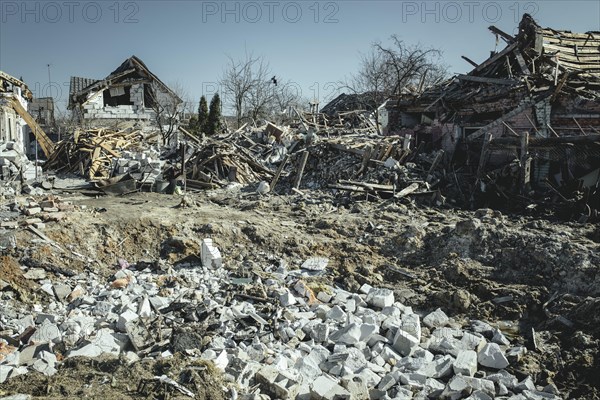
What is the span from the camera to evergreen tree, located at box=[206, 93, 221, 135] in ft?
93.1

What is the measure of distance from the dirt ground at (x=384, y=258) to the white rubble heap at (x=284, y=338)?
355mm

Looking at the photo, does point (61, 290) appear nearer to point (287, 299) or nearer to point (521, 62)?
point (287, 299)

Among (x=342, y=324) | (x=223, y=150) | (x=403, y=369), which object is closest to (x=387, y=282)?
(x=342, y=324)

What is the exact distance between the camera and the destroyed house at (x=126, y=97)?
86.6 ft

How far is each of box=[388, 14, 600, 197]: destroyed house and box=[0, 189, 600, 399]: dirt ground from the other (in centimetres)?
200

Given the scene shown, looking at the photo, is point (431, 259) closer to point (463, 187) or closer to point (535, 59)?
point (463, 187)

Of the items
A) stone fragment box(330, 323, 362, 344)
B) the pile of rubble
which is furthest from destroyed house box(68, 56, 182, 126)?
stone fragment box(330, 323, 362, 344)

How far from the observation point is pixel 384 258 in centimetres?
888

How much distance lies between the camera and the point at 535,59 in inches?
556

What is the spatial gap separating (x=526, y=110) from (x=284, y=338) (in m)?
10.4

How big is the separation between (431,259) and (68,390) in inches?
249

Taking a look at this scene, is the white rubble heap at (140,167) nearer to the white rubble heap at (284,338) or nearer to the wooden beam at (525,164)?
the white rubble heap at (284,338)

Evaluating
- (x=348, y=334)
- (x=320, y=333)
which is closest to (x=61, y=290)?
(x=320, y=333)

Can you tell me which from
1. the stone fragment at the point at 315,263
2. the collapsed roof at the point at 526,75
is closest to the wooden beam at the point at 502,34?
the collapsed roof at the point at 526,75
